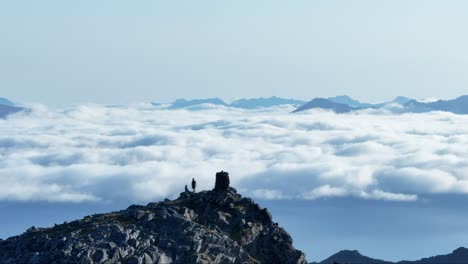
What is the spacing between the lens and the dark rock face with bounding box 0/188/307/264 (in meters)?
169

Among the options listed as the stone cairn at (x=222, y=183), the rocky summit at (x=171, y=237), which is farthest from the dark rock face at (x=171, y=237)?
the stone cairn at (x=222, y=183)

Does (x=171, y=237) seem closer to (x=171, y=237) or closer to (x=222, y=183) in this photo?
(x=171, y=237)

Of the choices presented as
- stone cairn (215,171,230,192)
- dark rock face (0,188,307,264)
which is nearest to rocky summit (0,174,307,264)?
dark rock face (0,188,307,264)

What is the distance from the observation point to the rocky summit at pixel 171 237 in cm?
16862

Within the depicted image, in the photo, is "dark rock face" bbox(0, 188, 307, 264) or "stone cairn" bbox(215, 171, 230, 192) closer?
"dark rock face" bbox(0, 188, 307, 264)

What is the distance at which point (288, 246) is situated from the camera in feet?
617

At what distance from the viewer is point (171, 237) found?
17475 cm

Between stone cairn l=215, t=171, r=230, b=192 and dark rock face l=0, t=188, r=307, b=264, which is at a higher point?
stone cairn l=215, t=171, r=230, b=192

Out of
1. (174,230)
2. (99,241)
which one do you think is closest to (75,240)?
(99,241)

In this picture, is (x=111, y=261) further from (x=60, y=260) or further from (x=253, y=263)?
(x=253, y=263)

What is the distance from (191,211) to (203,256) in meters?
16.1

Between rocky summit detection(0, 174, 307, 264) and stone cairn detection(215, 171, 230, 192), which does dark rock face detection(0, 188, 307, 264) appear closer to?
rocky summit detection(0, 174, 307, 264)

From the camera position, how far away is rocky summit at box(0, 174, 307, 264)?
169 m

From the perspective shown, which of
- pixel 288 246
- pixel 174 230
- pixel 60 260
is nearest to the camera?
pixel 60 260
